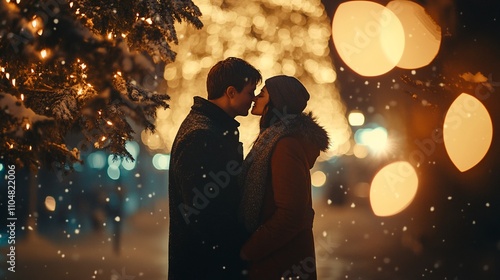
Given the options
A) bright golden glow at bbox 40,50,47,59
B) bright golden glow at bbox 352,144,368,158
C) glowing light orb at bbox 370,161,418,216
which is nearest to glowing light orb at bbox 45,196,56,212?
glowing light orb at bbox 370,161,418,216

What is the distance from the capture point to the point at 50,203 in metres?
28.0

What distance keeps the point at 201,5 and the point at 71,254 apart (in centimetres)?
894

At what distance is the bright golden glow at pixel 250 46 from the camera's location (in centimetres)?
2119

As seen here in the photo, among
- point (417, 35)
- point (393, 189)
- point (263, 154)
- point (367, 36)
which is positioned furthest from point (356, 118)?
point (263, 154)

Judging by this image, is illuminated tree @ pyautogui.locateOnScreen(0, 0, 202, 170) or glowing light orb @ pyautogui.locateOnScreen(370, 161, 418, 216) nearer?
illuminated tree @ pyautogui.locateOnScreen(0, 0, 202, 170)

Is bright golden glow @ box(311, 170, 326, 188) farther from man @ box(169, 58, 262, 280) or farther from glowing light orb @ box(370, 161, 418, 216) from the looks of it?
man @ box(169, 58, 262, 280)

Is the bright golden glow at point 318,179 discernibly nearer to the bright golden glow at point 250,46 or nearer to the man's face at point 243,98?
the bright golden glow at point 250,46

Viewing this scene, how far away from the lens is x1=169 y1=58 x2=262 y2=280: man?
14.7 ft

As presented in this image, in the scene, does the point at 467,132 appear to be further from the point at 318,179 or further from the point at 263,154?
the point at 318,179

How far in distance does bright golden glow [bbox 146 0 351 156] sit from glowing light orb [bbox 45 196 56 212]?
213 inches

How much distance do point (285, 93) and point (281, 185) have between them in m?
0.63

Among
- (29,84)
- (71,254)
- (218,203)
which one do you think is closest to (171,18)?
(29,84)

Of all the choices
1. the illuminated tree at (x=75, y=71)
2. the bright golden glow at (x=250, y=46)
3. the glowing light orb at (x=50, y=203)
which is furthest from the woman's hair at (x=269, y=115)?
the glowing light orb at (x=50, y=203)

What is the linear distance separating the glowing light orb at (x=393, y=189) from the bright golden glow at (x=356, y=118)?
3.44 meters
